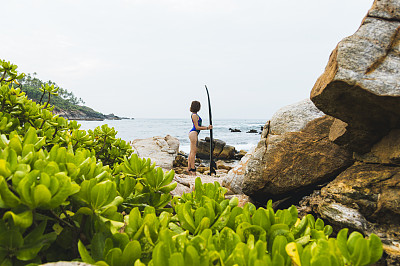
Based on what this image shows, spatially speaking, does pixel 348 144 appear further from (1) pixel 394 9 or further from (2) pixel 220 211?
(2) pixel 220 211

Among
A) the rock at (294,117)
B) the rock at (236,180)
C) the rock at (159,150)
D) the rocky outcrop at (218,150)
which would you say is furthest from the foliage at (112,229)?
the rocky outcrop at (218,150)

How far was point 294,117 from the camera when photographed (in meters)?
3.71

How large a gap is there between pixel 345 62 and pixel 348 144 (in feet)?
3.74

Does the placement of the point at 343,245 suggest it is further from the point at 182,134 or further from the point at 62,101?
the point at 62,101

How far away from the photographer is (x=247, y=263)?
984 millimetres

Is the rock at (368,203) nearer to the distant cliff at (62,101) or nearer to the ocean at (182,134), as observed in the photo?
the ocean at (182,134)

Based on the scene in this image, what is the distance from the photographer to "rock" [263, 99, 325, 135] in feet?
11.8

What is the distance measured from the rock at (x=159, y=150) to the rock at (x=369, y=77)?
22.2 ft

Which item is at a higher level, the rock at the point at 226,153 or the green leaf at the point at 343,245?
the green leaf at the point at 343,245

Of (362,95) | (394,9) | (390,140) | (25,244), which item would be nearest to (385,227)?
(390,140)

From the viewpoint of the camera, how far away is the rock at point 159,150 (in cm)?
901

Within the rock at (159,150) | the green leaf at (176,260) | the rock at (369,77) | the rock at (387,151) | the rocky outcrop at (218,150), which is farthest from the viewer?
the rocky outcrop at (218,150)

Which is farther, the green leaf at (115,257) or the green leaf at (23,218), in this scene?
the green leaf at (115,257)

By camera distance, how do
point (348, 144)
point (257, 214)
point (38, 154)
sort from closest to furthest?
point (38, 154), point (257, 214), point (348, 144)
